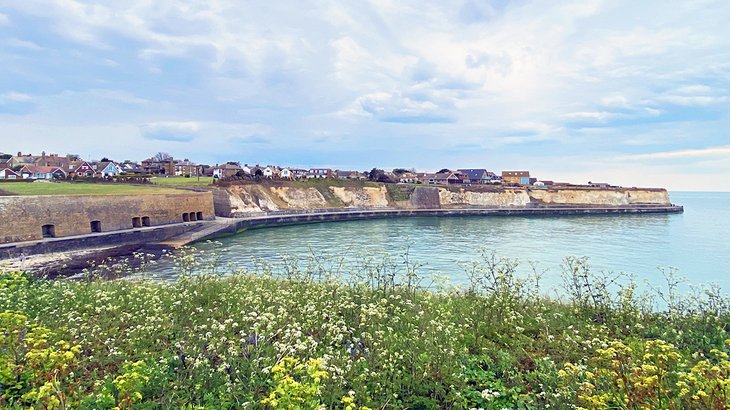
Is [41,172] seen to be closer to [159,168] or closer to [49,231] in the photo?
[159,168]

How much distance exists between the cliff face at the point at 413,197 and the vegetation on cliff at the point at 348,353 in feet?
134

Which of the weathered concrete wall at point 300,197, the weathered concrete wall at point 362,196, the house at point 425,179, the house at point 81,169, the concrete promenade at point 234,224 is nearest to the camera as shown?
the concrete promenade at point 234,224

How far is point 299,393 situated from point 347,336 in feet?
8.82

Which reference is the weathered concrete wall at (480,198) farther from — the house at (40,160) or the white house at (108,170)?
the house at (40,160)

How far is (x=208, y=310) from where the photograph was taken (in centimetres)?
650

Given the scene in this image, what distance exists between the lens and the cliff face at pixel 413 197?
163 feet

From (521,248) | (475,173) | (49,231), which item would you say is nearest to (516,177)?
(475,173)

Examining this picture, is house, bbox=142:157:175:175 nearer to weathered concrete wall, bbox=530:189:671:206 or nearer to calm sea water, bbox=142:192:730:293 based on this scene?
calm sea water, bbox=142:192:730:293

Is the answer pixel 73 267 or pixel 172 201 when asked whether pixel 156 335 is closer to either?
pixel 73 267

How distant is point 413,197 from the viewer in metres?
69.0

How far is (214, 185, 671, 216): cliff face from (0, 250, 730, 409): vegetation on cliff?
40.8m

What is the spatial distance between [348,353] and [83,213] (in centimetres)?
3046

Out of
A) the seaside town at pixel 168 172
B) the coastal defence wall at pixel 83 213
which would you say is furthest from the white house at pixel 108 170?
the coastal defence wall at pixel 83 213

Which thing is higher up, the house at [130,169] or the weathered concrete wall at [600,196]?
the house at [130,169]
